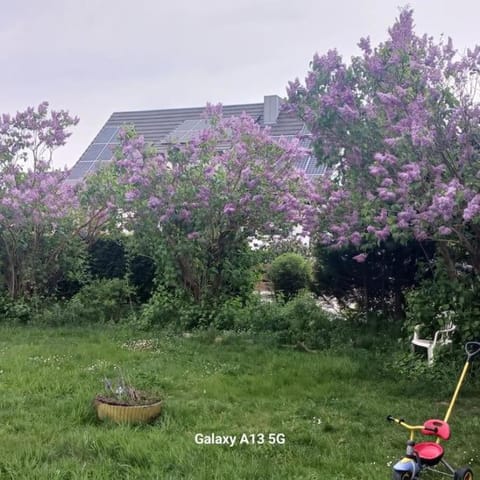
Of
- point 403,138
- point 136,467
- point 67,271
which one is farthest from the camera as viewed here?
point 67,271

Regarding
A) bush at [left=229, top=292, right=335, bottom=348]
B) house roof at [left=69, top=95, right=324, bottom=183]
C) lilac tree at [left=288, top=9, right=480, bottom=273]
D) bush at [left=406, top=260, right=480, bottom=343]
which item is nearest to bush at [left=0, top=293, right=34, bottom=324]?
bush at [left=229, top=292, right=335, bottom=348]

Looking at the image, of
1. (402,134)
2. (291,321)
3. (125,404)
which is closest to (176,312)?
(291,321)

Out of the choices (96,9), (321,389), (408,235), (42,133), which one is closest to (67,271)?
(42,133)

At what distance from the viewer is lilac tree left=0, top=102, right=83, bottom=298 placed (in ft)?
29.7

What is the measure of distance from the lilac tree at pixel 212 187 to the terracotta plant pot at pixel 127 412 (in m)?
4.06

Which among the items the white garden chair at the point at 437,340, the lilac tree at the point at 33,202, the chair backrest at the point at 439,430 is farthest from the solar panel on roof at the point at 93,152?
the chair backrest at the point at 439,430

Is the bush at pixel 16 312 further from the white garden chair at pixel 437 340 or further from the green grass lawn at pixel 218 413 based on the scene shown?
the white garden chair at pixel 437 340

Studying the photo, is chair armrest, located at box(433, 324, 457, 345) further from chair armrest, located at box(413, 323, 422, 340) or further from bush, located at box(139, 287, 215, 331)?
bush, located at box(139, 287, 215, 331)

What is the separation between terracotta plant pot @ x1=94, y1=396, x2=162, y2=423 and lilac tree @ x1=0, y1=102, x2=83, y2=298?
5686 millimetres

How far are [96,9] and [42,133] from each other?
2466 millimetres

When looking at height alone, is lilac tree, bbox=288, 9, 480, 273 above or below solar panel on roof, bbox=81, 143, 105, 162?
below

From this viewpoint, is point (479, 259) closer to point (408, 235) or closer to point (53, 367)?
point (408, 235)

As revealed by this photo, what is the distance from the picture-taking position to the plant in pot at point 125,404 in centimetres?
392

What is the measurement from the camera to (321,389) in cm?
493
